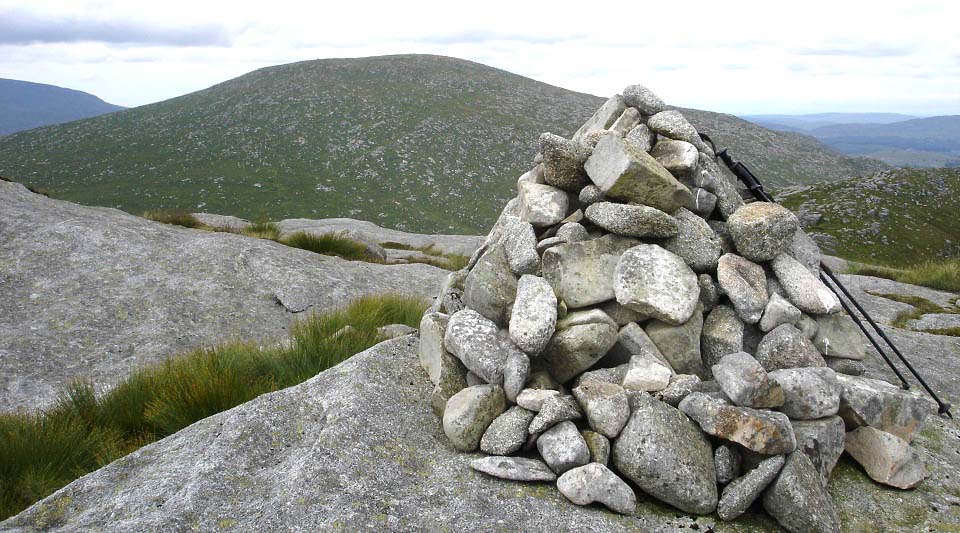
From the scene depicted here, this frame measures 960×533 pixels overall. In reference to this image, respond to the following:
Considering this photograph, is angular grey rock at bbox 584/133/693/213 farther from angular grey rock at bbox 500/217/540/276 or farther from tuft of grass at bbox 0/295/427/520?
tuft of grass at bbox 0/295/427/520

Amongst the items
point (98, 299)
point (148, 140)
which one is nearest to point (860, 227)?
point (98, 299)

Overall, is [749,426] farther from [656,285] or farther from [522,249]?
[522,249]

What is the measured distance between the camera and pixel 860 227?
62875mm

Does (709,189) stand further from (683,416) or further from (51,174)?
(51,174)

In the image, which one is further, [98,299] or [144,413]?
[98,299]

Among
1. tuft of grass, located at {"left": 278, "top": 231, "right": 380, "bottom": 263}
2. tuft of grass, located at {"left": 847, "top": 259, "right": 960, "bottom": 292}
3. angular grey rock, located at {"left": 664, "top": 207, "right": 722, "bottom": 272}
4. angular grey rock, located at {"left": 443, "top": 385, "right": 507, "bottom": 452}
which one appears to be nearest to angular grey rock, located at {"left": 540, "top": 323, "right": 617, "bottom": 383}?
angular grey rock, located at {"left": 443, "top": 385, "right": 507, "bottom": 452}

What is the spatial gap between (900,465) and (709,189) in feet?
11.5

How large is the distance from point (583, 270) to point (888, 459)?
3.39 metres

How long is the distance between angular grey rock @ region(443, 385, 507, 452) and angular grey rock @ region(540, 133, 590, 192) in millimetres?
2949

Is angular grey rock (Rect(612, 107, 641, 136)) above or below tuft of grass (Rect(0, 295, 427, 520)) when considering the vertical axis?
above

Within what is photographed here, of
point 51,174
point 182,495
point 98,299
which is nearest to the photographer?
point 182,495

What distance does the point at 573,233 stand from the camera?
6324 millimetres

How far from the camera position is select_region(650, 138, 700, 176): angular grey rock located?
6750 millimetres

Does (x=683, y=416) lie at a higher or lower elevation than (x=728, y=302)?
lower
